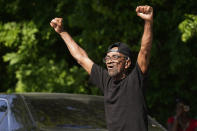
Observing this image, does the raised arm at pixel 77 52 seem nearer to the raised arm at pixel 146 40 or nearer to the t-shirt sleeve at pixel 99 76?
the t-shirt sleeve at pixel 99 76

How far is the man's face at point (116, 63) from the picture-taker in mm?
3766

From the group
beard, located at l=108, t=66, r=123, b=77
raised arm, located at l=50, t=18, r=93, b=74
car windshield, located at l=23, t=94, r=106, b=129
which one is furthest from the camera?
car windshield, located at l=23, t=94, r=106, b=129

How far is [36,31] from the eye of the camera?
9547 mm

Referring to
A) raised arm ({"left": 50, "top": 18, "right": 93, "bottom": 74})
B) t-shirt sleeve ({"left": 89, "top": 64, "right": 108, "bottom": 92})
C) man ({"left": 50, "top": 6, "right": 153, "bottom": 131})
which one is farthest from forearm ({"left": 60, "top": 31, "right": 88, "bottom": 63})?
man ({"left": 50, "top": 6, "right": 153, "bottom": 131})

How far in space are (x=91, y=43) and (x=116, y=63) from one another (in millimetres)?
4998

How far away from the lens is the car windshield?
16.4 ft

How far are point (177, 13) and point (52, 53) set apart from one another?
292 centimetres

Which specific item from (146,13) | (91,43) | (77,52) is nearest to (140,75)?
(146,13)

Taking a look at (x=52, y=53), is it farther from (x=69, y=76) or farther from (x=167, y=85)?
(x=167, y=85)

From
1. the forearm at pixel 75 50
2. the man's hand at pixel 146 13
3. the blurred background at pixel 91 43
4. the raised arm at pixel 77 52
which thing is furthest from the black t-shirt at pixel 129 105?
the blurred background at pixel 91 43

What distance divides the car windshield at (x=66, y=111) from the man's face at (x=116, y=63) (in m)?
1.30

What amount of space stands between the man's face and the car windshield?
1.30 metres

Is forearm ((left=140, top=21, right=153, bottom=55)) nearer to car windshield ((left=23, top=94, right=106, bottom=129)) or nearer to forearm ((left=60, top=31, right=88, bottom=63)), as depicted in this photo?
forearm ((left=60, top=31, right=88, bottom=63))

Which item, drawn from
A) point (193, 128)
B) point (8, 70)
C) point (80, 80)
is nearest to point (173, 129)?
point (193, 128)
